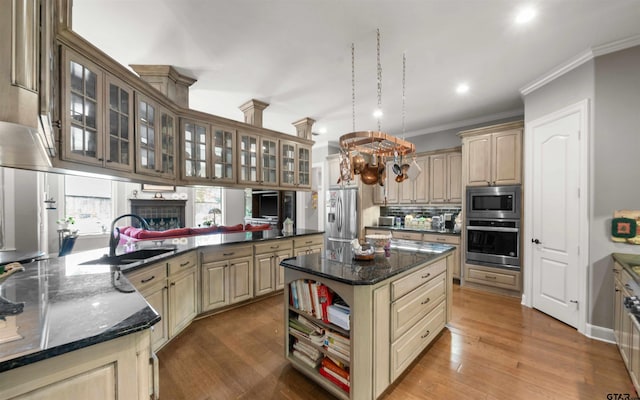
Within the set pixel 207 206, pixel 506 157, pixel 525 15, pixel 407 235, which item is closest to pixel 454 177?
pixel 506 157

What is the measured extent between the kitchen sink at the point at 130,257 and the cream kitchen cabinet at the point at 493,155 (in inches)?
174

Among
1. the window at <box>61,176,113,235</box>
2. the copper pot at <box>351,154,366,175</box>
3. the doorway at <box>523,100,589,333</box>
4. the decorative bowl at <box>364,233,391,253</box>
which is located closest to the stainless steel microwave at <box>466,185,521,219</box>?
the doorway at <box>523,100,589,333</box>

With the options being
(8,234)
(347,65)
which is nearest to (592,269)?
(347,65)

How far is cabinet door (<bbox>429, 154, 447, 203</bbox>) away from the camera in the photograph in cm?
461

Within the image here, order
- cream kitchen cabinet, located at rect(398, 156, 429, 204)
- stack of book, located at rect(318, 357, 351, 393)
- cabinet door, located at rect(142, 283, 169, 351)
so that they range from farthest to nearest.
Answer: cream kitchen cabinet, located at rect(398, 156, 429, 204)
cabinet door, located at rect(142, 283, 169, 351)
stack of book, located at rect(318, 357, 351, 393)

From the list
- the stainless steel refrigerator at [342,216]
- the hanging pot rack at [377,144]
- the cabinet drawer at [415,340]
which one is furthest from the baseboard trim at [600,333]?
the stainless steel refrigerator at [342,216]

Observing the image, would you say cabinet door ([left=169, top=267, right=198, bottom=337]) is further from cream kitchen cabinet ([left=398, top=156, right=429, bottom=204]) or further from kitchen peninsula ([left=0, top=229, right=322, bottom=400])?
cream kitchen cabinet ([left=398, top=156, right=429, bottom=204])

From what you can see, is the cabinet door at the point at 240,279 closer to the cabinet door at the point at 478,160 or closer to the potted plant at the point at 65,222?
the cabinet door at the point at 478,160

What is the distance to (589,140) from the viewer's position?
255cm

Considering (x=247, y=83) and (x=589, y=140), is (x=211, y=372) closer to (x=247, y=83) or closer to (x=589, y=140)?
(x=247, y=83)

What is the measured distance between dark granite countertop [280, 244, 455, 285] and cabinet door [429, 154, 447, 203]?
8.55 feet

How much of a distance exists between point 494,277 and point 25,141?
492cm

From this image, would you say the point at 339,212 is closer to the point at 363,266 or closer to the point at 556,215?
the point at 556,215

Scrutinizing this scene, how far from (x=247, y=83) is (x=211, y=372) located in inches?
125
